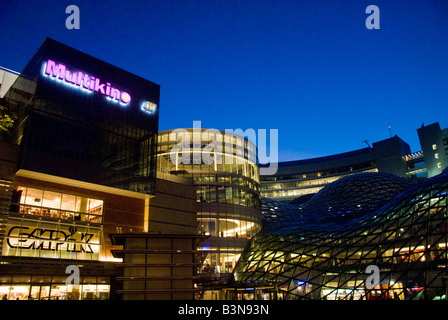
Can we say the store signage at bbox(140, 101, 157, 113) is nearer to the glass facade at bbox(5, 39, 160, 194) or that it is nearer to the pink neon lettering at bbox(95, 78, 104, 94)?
the glass facade at bbox(5, 39, 160, 194)

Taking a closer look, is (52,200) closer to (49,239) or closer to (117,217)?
(49,239)

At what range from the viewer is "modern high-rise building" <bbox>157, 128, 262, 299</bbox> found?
63.8m

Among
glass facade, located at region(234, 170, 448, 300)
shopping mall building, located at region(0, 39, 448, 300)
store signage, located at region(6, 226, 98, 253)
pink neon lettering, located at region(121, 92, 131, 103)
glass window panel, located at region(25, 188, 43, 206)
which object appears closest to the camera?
store signage, located at region(6, 226, 98, 253)

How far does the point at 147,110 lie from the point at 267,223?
42.7 meters

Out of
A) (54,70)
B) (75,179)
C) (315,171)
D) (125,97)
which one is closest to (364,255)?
(75,179)

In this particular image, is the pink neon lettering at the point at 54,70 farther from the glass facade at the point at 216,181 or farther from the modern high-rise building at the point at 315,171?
the modern high-rise building at the point at 315,171

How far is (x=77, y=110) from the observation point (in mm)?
40812

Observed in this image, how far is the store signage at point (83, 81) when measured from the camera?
39312mm

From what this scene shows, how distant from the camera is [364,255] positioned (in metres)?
45.8

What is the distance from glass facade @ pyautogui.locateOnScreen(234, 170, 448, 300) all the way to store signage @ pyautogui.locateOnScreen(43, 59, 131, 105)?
28.2 meters

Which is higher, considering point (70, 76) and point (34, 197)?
point (70, 76)

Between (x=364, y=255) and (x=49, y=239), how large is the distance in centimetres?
3861

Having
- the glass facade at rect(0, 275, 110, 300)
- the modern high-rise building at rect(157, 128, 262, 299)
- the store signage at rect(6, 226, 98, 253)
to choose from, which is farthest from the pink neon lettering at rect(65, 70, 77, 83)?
the modern high-rise building at rect(157, 128, 262, 299)
